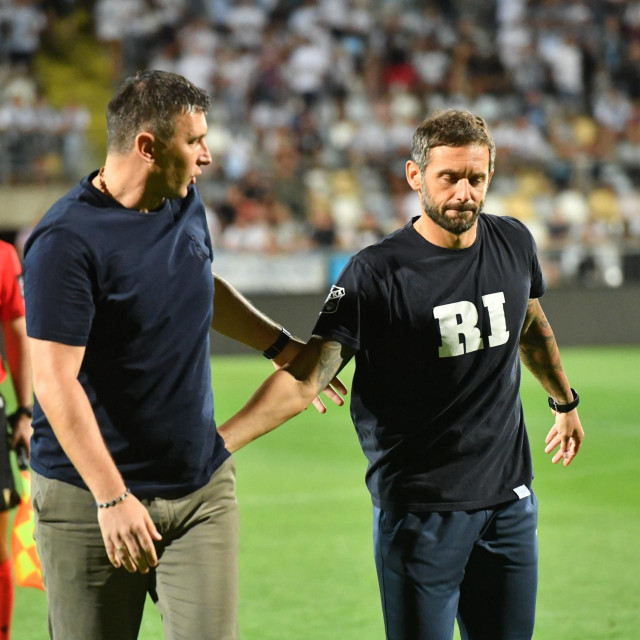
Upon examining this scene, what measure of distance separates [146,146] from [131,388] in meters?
0.68

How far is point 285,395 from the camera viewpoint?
11.8ft

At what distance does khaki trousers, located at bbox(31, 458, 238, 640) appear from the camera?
3172mm

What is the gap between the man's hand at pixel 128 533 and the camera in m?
2.97

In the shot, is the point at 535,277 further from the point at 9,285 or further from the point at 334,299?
the point at 9,285

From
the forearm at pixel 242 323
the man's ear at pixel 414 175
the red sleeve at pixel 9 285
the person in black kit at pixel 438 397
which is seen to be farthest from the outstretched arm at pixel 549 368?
the red sleeve at pixel 9 285

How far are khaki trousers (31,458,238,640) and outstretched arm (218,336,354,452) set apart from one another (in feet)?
0.85

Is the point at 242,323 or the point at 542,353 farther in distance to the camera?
the point at 542,353

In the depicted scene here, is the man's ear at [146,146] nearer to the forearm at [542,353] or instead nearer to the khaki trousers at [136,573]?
the khaki trousers at [136,573]

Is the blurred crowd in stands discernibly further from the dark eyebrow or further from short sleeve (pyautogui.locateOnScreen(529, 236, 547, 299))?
the dark eyebrow

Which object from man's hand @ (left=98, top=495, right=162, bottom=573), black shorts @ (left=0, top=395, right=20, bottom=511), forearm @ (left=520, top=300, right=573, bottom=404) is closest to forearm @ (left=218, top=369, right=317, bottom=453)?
man's hand @ (left=98, top=495, right=162, bottom=573)

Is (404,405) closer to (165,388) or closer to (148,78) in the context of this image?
(165,388)

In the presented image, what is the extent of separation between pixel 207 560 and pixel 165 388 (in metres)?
0.54

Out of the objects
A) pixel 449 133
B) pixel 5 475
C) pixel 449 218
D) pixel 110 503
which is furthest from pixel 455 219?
pixel 5 475

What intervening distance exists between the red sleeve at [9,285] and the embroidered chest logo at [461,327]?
196 cm
